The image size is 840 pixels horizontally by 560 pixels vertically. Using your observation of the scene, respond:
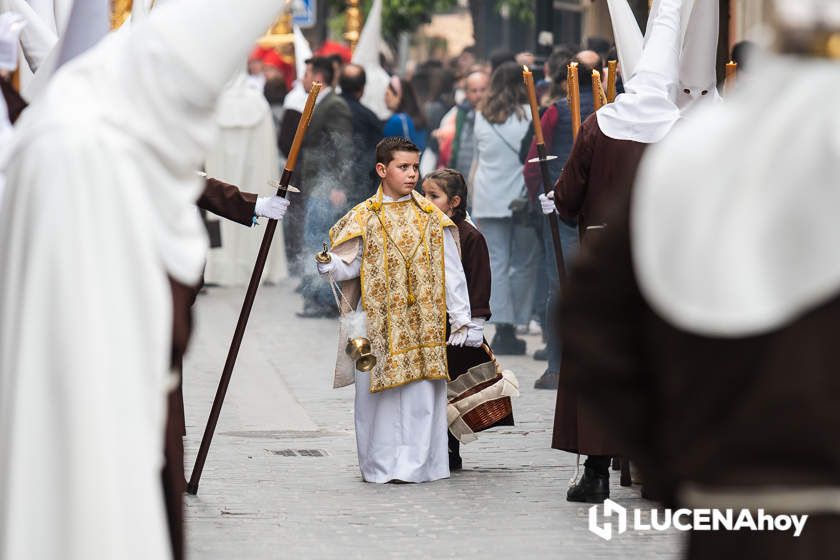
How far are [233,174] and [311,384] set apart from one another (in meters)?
6.99

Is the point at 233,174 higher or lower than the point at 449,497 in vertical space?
lower

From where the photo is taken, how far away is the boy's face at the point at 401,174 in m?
9.01

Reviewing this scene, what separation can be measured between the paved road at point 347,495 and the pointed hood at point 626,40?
6.80ft

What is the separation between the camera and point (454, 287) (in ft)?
30.0

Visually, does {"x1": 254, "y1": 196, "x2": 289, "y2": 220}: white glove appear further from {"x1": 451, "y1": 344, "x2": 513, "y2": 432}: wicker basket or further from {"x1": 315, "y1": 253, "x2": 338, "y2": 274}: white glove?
{"x1": 451, "y1": 344, "x2": 513, "y2": 432}: wicker basket

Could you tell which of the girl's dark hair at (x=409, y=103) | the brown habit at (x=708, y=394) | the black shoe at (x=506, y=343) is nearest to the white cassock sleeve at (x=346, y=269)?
the brown habit at (x=708, y=394)

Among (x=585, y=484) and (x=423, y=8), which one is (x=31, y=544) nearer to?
(x=585, y=484)

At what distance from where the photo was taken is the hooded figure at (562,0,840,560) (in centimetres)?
313

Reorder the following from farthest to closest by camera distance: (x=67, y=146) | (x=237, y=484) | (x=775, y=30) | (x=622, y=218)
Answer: (x=237, y=484) → (x=67, y=146) → (x=622, y=218) → (x=775, y=30)

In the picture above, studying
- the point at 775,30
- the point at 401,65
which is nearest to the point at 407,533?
the point at 775,30

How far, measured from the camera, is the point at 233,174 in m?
19.3

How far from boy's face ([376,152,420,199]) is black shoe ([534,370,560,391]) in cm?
361

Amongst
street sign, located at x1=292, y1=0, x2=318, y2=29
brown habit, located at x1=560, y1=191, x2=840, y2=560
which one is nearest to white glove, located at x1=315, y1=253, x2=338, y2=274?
brown habit, located at x1=560, y1=191, x2=840, y2=560

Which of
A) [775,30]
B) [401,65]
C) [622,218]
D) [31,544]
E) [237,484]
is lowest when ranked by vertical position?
[401,65]
